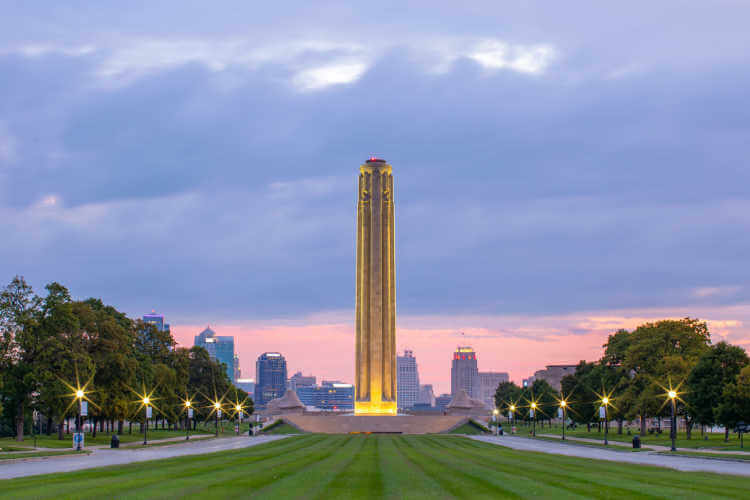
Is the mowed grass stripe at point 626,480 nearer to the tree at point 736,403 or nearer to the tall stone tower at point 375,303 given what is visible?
Result: the tree at point 736,403

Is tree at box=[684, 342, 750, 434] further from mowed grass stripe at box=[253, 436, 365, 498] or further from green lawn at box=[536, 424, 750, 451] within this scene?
mowed grass stripe at box=[253, 436, 365, 498]

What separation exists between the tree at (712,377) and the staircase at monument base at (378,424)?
49.8 m

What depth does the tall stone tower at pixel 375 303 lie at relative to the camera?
416 feet

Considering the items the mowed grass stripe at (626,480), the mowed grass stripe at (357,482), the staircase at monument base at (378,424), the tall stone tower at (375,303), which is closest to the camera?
the mowed grass stripe at (357,482)

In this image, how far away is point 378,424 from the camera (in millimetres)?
105000

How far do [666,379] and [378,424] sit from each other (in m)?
48.2

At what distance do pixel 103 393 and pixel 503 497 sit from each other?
182 feet

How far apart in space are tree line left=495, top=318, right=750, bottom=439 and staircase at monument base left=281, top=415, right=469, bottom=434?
1938cm

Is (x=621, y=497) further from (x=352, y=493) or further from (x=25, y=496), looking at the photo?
(x=25, y=496)

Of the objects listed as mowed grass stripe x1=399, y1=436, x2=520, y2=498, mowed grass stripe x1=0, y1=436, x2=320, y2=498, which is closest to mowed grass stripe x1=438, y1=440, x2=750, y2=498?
mowed grass stripe x1=399, y1=436, x2=520, y2=498

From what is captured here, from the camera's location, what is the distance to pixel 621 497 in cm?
1892

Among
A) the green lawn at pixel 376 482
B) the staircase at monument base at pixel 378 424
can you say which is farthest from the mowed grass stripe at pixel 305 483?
the staircase at monument base at pixel 378 424

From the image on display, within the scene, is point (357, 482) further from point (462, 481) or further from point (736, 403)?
point (736, 403)

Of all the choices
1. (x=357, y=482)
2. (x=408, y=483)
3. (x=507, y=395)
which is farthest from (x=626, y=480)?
(x=507, y=395)
